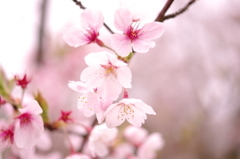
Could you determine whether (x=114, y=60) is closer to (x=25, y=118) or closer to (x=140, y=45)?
(x=140, y=45)

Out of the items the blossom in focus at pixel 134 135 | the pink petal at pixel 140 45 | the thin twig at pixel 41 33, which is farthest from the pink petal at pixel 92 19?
the thin twig at pixel 41 33

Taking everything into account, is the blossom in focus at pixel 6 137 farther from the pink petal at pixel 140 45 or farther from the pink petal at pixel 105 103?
the pink petal at pixel 140 45

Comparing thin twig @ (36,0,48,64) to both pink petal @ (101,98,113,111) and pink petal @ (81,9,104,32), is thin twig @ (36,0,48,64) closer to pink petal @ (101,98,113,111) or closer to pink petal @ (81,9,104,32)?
pink petal @ (81,9,104,32)

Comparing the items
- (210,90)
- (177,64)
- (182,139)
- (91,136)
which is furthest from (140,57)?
(91,136)

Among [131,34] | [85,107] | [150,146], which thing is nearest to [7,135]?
[85,107]

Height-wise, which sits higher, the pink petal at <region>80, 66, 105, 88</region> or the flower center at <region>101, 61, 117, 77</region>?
the flower center at <region>101, 61, 117, 77</region>

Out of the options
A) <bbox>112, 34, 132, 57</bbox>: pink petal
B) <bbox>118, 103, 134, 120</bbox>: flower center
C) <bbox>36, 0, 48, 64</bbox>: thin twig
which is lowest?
<bbox>36, 0, 48, 64</bbox>: thin twig

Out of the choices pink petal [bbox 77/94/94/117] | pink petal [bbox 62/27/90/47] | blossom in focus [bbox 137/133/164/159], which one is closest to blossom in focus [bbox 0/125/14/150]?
pink petal [bbox 77/94/94/117]
